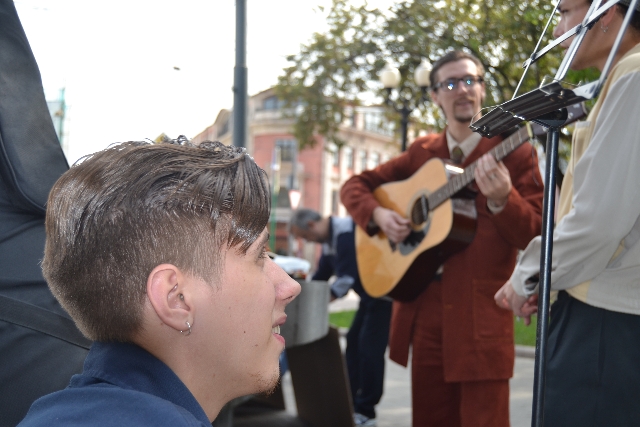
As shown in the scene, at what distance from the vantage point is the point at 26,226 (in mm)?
1635

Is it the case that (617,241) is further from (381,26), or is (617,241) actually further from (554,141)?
(381,26)

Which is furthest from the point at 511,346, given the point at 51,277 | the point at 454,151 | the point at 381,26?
the point at 381,26

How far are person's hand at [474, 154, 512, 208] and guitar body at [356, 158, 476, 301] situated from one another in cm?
37

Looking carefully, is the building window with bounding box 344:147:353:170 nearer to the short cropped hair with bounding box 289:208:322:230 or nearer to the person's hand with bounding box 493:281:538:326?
the short cropped hair with bounding box 289:208:322:230

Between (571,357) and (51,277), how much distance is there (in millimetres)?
1271

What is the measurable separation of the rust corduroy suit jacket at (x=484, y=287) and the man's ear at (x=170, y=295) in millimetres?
1780

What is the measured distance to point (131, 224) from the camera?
99 centimetres

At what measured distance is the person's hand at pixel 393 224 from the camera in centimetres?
345

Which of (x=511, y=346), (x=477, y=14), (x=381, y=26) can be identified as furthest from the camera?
(x=381, y=26)

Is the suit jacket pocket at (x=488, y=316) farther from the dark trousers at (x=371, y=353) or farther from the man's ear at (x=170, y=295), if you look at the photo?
the dark trousers at (x=371, y=353)

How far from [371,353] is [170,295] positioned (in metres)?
4.29

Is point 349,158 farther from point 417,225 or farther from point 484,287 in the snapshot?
point 484,287

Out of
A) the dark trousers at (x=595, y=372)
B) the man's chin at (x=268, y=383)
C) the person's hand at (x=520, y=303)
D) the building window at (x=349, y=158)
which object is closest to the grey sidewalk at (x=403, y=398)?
the person's hand at (x=520, y=303)

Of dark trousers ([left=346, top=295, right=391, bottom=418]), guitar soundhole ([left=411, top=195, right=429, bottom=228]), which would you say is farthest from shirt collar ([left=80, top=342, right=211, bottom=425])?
Result: dark trousers ([left=346, top=295, right=391, bottom=418])
